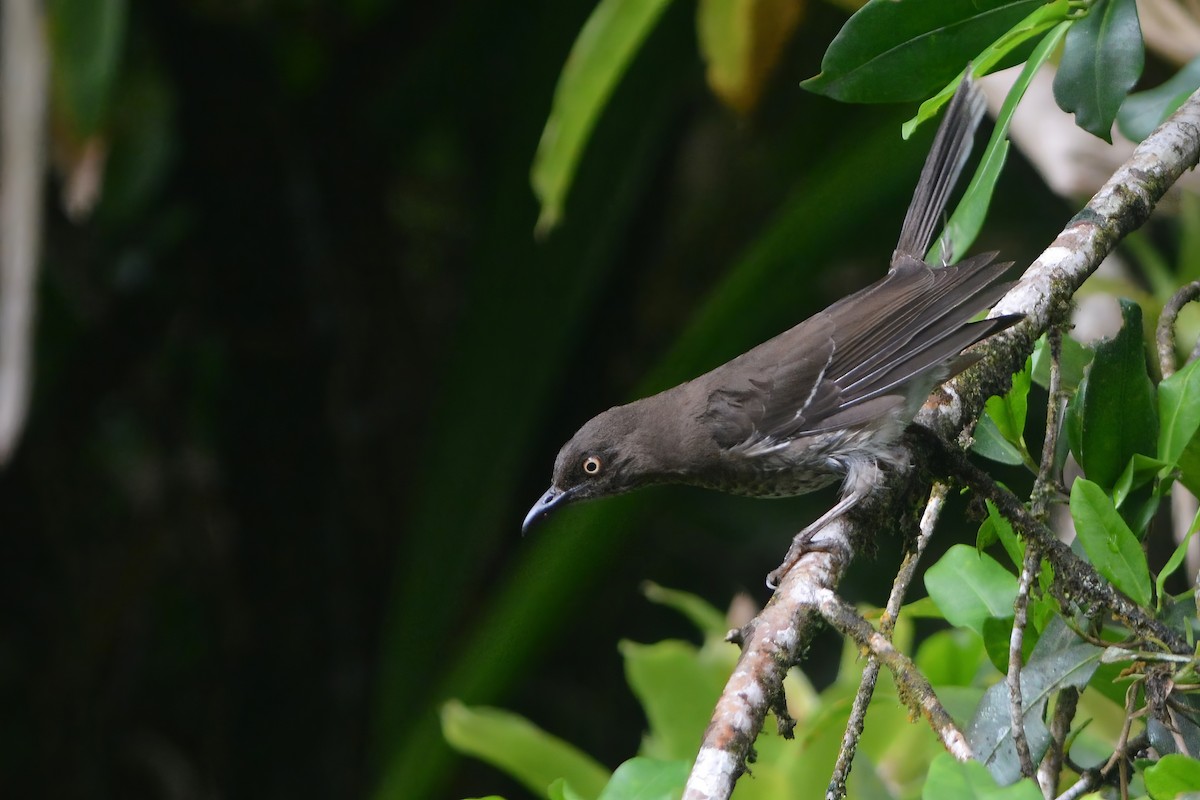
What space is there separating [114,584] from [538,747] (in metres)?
3.84

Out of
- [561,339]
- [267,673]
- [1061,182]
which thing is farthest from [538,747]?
[267,673]

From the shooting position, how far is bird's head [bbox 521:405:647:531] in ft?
9.73

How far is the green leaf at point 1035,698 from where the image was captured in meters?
1.56

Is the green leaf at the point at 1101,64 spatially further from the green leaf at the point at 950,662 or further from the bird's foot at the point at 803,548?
the green leaf at the point at 950,662

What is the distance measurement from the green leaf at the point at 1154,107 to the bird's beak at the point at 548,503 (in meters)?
1.53

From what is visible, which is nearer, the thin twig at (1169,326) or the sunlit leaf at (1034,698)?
the sunlit leaf at (1034,698)

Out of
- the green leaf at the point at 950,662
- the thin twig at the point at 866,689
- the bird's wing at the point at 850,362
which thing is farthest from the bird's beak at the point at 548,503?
the thin twig at the point at 866,689

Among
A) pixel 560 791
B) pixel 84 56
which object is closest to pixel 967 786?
pixel 560 791

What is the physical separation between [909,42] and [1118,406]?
2.19 feet

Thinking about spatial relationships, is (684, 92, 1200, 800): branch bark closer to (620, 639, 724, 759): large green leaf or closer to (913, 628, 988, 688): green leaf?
(913, 628, 988, 688): green leaf

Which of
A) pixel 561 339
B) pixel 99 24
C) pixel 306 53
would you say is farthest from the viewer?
pixel 306 53

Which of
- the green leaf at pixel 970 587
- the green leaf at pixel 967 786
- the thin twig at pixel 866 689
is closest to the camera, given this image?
the green leaf at pixel 967 786

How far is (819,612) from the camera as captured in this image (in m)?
1.71

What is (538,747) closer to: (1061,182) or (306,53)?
(1061,182)
